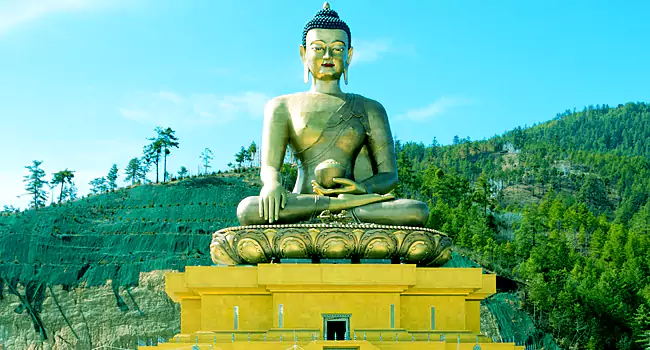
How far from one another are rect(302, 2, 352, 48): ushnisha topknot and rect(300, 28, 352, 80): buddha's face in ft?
0.21

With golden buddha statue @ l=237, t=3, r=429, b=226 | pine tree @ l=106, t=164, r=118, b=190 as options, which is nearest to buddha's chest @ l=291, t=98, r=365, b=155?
golden buddha statue @ l=237, t=3, r=429, b=226

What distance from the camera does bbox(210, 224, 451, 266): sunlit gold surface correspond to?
12.2m

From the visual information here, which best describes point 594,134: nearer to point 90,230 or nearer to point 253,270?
point 90,230

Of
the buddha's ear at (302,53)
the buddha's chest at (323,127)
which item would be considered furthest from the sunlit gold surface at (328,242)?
the buddha's ear at (302,53)

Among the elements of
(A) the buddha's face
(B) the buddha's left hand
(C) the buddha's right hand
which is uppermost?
(A) the buddha's face

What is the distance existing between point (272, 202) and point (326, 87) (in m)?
2.41

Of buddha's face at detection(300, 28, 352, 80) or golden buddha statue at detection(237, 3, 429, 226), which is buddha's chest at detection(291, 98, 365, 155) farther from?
buddha's face at detection(300, 28, 352, 80)

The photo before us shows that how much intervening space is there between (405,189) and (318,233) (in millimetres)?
45923

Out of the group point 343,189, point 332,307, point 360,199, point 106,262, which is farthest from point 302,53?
point 106,262

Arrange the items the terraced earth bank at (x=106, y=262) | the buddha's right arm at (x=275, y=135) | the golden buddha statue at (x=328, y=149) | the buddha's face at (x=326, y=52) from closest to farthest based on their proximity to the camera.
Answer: the golden buddha statue at (x=328, y=149)
the buddha's right arm at (x=275, y=135)
the buddha's face at (x=326, y=52)
the terraced earth bank at (x=106, y=262)

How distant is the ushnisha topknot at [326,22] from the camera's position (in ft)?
45.9

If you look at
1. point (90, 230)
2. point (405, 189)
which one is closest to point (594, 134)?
point (405, 189)

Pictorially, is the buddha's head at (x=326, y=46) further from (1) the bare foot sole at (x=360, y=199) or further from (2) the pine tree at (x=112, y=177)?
(2) the pine tree at (x=112, y=177)

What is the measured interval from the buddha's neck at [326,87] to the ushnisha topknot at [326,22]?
69cm
